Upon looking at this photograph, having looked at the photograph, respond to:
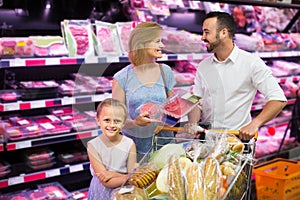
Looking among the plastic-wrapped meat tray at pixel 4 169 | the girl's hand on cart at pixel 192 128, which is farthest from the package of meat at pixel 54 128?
the girl's hand on cart at pixel 192 128

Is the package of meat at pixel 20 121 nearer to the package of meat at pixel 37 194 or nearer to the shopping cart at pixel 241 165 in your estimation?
the package of meat at pixel 37 194

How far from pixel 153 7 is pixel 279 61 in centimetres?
216

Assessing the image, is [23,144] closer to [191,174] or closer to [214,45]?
[214,45]

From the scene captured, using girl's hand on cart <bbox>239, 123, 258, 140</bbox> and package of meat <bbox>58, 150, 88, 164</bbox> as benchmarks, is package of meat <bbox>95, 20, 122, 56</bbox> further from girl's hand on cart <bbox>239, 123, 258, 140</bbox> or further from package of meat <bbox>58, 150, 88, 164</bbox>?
girl's hand on cart <bbox>239, 123, 258, 140</bbox>

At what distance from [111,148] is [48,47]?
193 cm

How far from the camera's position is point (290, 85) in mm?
5055

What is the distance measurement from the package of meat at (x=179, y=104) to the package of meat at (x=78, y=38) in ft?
6.01

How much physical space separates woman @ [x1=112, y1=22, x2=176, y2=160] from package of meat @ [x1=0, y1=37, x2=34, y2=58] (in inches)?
62.1

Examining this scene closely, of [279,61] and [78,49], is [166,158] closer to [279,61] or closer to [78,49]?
[78,49]

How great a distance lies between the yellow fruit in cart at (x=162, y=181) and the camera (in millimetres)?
1209

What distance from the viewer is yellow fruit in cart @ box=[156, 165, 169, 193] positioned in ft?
3.97

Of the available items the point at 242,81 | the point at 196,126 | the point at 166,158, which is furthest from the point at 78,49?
the point at 166,158

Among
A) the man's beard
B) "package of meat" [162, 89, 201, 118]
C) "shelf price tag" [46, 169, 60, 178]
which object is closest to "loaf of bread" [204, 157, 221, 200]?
"package of meat" [162, 89, 201, 118]

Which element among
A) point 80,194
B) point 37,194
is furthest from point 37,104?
point 80,194
